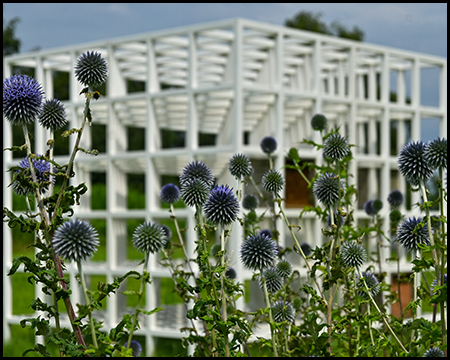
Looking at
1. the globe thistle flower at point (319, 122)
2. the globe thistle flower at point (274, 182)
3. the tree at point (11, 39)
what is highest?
the tree at point (11, 39)

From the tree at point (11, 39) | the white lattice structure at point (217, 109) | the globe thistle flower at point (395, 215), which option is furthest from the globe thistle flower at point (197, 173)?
the tree at point (11, 39)

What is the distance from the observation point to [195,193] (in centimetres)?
266

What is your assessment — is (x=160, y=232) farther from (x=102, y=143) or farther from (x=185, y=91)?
(x=102, y=143)

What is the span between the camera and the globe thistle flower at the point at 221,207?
265 cm

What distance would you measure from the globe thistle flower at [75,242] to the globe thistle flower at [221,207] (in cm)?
66

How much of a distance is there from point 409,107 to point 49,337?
7.48m

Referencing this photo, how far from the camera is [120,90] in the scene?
8781 mm

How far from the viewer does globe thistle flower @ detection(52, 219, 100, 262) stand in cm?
208

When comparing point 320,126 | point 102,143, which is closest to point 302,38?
point 320,126

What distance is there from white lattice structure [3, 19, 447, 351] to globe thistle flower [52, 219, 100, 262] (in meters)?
4.36

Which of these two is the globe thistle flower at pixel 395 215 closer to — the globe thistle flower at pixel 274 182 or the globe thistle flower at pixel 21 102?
the globe thistle flower at pixel 274 182

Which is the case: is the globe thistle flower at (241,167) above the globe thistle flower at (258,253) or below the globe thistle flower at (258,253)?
above

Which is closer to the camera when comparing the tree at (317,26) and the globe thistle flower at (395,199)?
the globe thistle flower at (395,199)

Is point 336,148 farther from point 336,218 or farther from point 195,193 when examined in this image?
point 195,193
